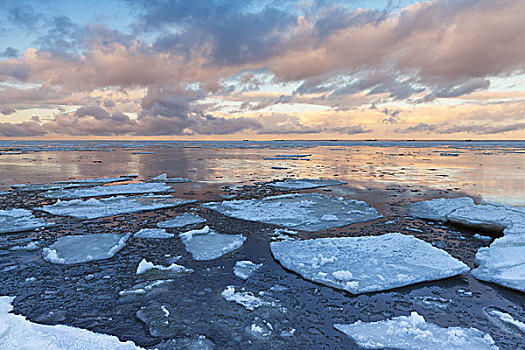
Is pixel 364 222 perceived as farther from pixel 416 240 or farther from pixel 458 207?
pixel 458 207

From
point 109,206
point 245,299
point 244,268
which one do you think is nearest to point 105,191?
point 109,206

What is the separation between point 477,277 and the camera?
16.8 feet

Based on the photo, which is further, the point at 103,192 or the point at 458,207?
the point at 103,192

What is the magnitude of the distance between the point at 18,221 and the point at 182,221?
13.8 ft

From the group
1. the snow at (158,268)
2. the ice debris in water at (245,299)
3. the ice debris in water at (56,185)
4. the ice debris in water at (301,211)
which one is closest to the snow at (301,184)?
the ice debris in water at (301,211)

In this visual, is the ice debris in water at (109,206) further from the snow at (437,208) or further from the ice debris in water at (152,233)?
the snow at (437,208)

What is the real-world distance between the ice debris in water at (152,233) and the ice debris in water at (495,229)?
6266 mm

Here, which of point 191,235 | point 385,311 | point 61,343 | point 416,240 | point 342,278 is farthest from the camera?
point 191,235

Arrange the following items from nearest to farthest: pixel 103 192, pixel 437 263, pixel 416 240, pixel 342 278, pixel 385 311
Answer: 1. pixel 385 311
2. pixel 342 278
3. pixel 437 263
4. pixel 416 240
5. pixel 103 192

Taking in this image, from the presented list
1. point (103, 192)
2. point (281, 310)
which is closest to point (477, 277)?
point (281, 310)

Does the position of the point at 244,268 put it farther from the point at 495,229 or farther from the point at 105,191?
the point at 105,191

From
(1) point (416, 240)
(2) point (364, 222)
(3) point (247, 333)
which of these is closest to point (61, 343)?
(3) point (247, 333)

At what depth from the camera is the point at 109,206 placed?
1007 cm

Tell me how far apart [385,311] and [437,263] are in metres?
1.92
